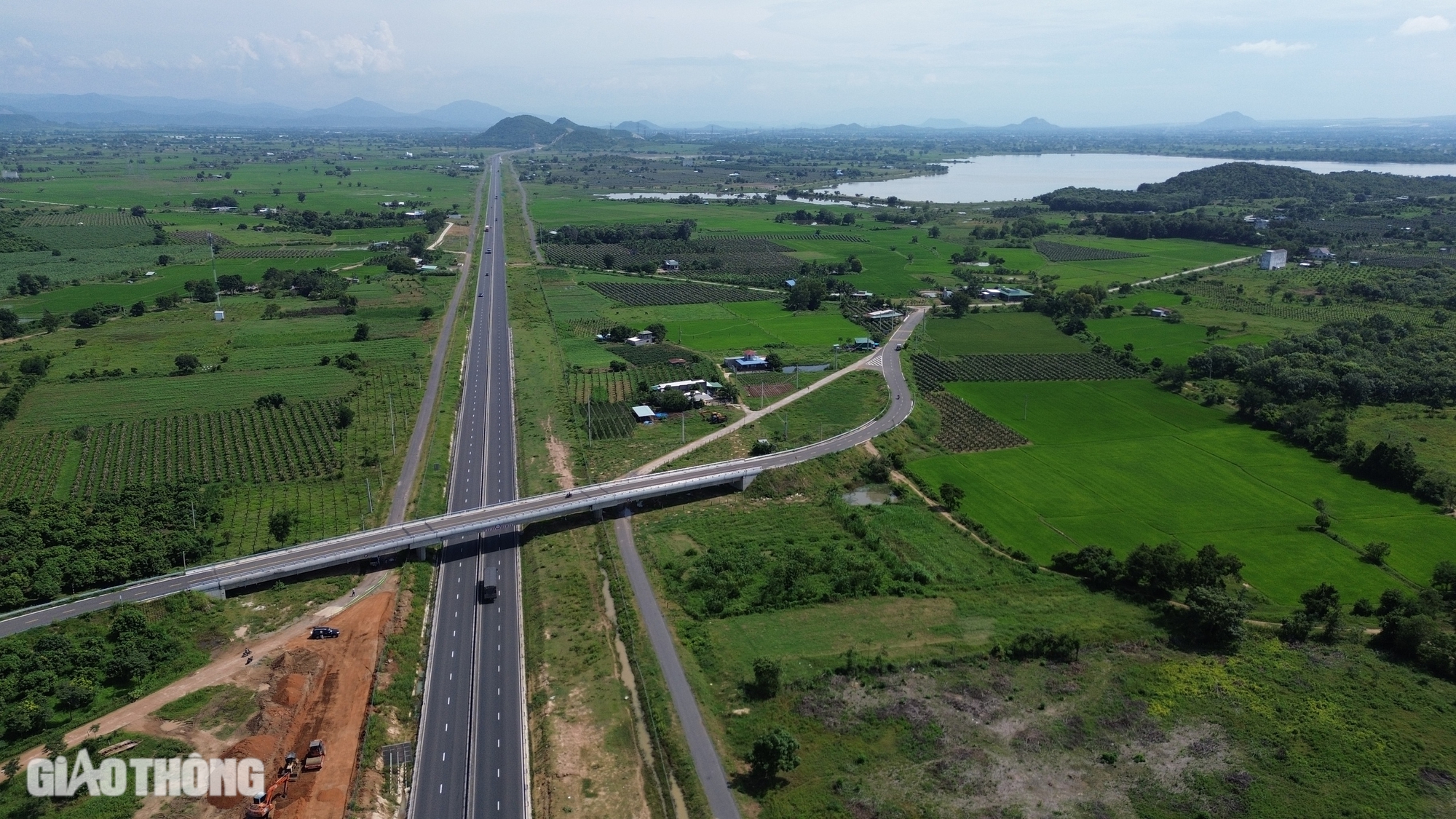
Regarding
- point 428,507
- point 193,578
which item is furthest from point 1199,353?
point 193,578

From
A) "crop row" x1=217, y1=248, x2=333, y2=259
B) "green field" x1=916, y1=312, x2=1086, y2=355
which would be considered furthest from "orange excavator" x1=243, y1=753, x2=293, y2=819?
"crop row" x1=217, y1=248, x2=333, y2=259

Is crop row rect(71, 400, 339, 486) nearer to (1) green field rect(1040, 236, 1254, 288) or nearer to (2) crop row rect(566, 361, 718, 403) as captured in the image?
(2) crop row rect(566, 361, 718, 403)

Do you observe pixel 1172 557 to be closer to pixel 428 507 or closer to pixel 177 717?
pixel 428 507

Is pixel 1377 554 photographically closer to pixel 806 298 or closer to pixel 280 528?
pixel 280 528

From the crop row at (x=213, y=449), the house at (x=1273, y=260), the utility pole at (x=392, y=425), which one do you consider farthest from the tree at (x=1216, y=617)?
the house at (x=1273, y=260)

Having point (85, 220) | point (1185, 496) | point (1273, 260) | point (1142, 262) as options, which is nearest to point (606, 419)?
point (1185, 496)

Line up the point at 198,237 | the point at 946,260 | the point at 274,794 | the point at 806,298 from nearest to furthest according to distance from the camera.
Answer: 1. the point at 274,794
2. the point at 806,298
3. the point at 946,260
4. the point at 198,237
